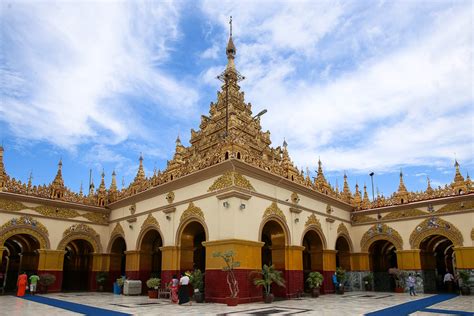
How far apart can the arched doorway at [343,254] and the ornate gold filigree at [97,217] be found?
12.3 m

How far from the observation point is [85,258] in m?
21.0

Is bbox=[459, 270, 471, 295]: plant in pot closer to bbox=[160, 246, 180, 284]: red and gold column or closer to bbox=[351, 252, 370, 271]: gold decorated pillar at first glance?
bbox=[351, 252, 370, 271]: gold decorated pillar

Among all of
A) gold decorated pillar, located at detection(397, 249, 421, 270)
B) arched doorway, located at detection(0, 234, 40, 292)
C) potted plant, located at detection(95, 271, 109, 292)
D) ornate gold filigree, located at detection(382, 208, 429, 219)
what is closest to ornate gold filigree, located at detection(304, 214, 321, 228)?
ornate gold filigree, located at detection(382, 208, 429, 219)

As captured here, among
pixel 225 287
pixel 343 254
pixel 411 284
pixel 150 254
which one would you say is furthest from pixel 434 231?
pixel 150 254

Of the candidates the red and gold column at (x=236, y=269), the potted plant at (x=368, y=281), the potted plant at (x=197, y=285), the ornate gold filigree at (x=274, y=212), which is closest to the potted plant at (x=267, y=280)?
the red and gold column at (x=236, y=269)

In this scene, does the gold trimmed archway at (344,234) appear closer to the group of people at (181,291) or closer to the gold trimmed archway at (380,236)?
the gold trimmed archway at (380,236)

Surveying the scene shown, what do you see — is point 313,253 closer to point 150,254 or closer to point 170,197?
point 170,197

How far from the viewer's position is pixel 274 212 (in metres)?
14.8

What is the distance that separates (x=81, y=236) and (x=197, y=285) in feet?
28.5

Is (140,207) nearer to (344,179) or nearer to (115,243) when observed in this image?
(115,243)

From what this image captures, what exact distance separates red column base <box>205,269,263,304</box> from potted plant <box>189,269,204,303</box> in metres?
0.21

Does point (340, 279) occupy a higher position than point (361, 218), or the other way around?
point (361, 218)

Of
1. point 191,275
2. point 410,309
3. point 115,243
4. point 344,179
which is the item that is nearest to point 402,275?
point 344,179

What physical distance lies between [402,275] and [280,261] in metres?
6.95
